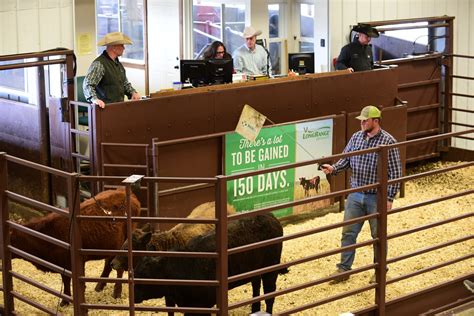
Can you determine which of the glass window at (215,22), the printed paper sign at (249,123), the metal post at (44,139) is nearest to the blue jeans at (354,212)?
the printed paper sign at (249,123)

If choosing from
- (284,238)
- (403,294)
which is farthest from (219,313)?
(403,294)

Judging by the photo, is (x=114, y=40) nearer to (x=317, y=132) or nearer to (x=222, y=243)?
(x=317, y=132)

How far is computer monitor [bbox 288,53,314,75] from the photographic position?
12734 mm

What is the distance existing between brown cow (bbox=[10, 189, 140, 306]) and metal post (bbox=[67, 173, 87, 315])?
1.08 meters

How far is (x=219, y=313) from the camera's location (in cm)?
705

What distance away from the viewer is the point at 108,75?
10570 millimetres

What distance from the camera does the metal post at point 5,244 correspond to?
7707 millimetres

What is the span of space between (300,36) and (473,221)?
5.36 m

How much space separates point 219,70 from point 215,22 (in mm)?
3818

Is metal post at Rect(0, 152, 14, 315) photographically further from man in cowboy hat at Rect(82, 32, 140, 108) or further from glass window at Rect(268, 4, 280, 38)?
glass window at Rect(268, 4, 280, 38)

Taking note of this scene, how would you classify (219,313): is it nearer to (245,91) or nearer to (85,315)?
(85,315)

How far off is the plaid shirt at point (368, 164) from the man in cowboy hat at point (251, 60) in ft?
13.5

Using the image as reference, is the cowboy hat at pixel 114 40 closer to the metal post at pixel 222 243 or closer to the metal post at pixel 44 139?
the metal post at pixel 44 139

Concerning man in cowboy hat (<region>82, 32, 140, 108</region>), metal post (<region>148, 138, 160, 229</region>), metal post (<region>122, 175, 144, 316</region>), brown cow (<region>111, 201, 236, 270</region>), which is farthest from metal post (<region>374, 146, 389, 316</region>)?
man in cowboy hat (<region>82, 32, 140, 108</region>)
